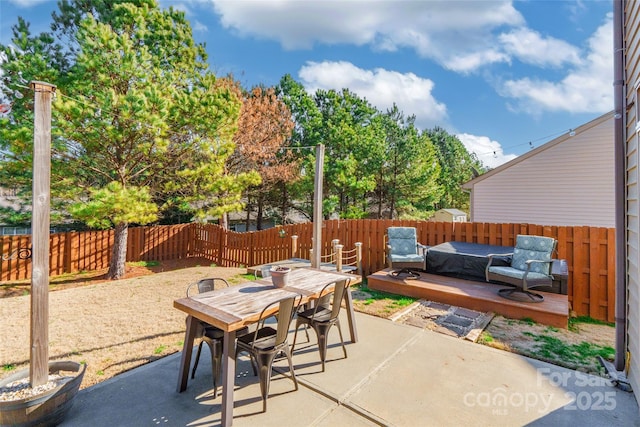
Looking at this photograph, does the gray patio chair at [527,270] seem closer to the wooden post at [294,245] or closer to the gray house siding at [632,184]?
the gray house siding at [632,184]

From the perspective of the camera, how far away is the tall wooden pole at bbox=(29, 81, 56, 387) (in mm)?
2285

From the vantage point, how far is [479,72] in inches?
596

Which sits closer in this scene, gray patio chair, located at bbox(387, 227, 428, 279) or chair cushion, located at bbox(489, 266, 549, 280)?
chair cushion, located at bbox(489, 266, 549, 280)

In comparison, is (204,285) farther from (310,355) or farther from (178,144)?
(178,144)

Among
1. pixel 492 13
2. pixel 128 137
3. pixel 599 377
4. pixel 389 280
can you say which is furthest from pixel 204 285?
pixel 492 13

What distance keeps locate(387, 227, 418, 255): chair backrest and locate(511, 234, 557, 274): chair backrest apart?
1831 millimetres

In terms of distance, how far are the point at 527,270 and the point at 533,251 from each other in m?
0.74

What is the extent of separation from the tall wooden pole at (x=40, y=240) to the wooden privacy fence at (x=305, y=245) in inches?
30.5

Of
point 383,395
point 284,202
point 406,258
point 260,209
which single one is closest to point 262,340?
point 383,395

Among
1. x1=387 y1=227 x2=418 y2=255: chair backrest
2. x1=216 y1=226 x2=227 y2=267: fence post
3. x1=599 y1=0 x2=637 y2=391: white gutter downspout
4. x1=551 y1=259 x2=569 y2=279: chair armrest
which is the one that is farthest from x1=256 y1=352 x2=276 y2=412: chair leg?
x1=216 y1=226 x2=227 y2=267: fence post

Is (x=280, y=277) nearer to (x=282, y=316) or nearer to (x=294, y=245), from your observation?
(x=282, y=316)

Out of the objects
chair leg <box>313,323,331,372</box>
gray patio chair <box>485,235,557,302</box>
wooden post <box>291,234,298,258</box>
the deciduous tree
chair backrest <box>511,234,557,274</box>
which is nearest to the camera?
chair leg <box>313,323,331,372</box>

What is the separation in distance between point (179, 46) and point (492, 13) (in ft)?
25.7

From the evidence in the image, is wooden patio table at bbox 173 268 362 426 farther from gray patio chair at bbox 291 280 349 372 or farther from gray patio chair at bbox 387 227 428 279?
gray patio chair at bbox 387 227 428 279
